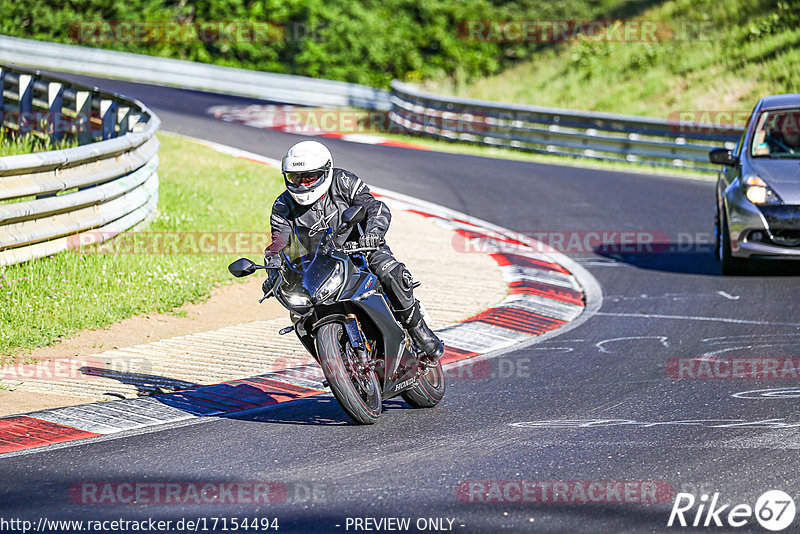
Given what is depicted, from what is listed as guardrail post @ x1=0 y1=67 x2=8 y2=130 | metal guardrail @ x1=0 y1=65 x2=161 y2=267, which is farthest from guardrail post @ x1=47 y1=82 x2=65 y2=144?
guardrail post @ x1=0 y1=67 x2=8 y2=130

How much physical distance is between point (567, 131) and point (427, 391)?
59.0 feet

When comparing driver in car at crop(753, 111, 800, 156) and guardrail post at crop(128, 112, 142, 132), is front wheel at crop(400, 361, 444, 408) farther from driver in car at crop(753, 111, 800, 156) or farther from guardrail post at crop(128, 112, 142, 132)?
guardrail post at crop(128, 112, 142, 132)

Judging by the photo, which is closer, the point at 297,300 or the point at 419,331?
the point at 297,300

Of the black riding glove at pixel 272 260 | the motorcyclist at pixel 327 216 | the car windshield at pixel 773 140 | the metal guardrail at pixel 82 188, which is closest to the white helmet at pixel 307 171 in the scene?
the motorcyclist at pixel 327 216

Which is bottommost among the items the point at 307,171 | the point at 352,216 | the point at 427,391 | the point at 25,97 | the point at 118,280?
the point at 118,280

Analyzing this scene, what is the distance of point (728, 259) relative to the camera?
1200 centimetres

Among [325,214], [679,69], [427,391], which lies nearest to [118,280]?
[325,214]

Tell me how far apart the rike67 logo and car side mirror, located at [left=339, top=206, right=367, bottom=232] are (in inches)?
93.2

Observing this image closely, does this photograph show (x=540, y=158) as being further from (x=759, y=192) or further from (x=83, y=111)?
(x=759, y=192)

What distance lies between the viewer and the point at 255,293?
11062mm

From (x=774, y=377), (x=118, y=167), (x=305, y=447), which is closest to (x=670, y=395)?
(x=774, y=377)

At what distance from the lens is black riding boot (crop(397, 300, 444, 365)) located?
6.81m

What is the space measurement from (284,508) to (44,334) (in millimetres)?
4527

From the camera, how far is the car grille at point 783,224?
11.2 metres
